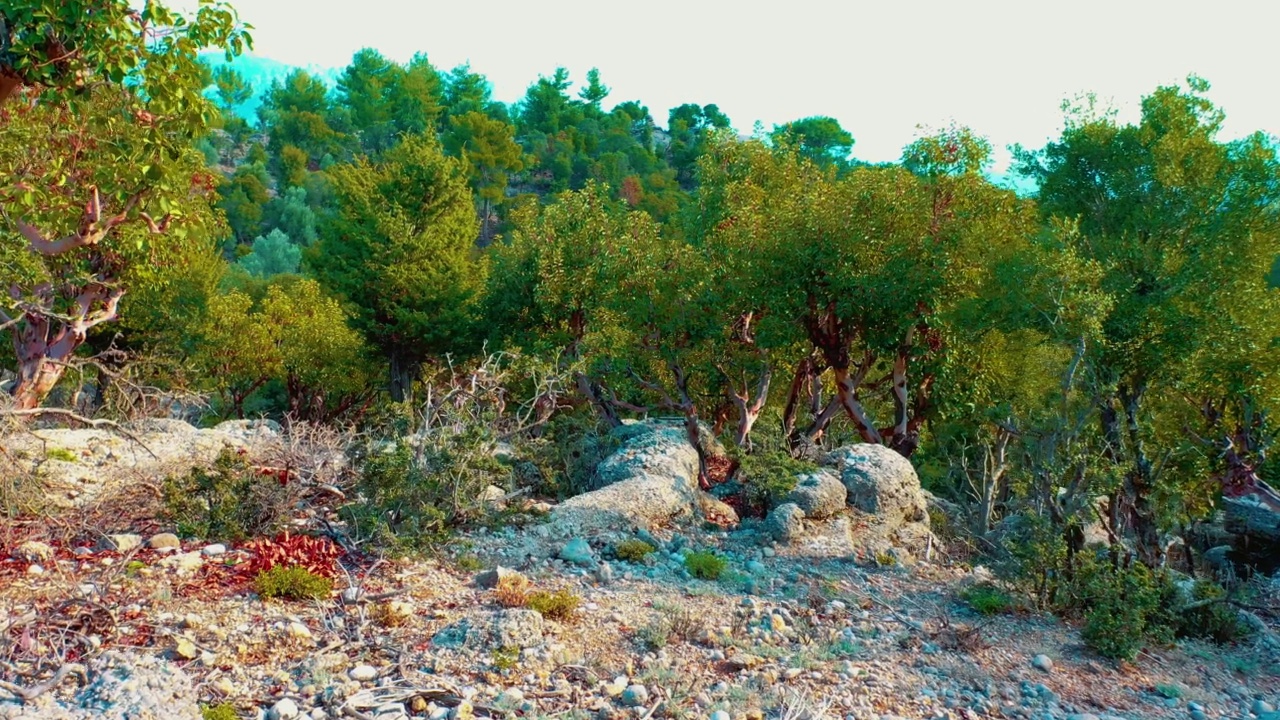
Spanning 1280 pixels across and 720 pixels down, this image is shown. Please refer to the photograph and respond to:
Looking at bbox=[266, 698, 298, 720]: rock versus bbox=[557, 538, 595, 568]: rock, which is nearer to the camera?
bbox=[266, 698, 298, 720]: rock

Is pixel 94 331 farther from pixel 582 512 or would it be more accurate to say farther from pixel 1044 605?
pixel 1044 605

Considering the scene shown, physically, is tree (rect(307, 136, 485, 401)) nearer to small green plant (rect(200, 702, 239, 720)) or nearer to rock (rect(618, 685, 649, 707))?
rock (rect(618, 685, 649, 707))

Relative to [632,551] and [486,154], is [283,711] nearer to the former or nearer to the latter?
[632,551]

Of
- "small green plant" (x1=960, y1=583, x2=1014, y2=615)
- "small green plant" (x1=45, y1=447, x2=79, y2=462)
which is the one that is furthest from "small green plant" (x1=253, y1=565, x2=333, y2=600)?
"small green plant" (x1=960, y1=583, x2=1014, y2=615)

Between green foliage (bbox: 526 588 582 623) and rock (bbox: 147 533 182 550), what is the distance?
10.4ft

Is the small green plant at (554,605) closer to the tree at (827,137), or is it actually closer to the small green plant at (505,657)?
the small green plant at (505,657)

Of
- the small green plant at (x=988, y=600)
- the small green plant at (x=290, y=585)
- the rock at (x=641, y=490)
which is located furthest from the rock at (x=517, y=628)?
the small green plant at (x=988, y=600)

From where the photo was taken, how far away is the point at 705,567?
9.50 meters

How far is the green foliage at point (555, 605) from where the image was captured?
24.9 feet

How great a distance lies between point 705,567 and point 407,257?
19.7 m

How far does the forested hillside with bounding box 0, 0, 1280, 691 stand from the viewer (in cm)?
829

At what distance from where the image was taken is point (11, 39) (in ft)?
20.2

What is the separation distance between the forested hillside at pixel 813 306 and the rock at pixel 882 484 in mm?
1079

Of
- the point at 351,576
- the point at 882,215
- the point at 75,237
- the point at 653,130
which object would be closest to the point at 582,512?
the point at 351,576
